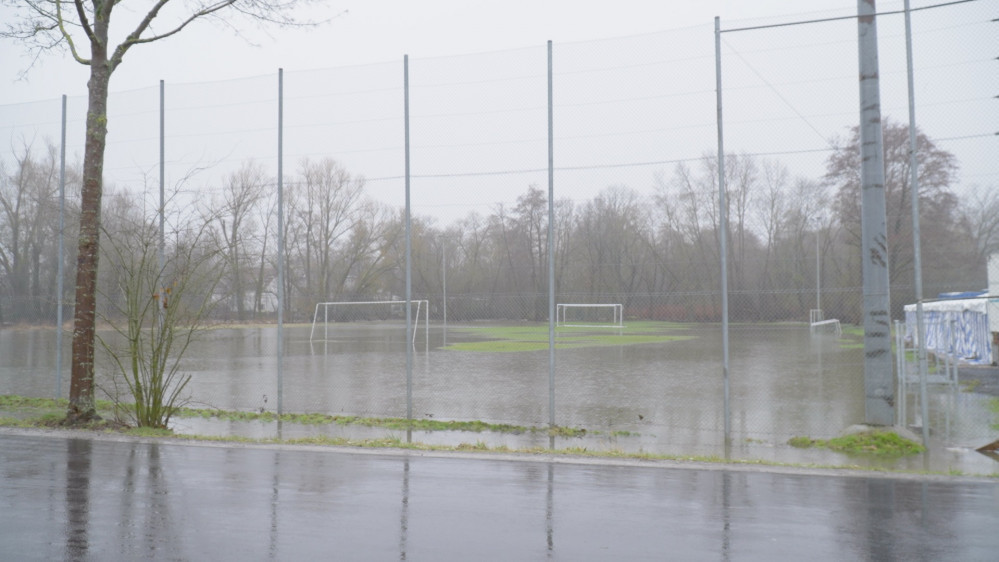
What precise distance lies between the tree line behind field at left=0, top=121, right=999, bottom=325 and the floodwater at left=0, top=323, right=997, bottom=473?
1238 mm

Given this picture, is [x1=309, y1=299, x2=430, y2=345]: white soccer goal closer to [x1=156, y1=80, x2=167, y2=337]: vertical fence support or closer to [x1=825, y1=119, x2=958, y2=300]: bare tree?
[x1=156, y1=80, x2=167, y2=337]: vertical fence support

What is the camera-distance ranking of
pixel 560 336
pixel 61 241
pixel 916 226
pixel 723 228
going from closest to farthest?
pixel 916 226 → pixel 723 228 → pixel 61 241 → pixel 560 336

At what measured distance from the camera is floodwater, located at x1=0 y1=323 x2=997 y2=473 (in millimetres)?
9109

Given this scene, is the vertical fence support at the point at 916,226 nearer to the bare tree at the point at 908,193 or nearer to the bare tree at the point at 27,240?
the bare tree at the point at 908,193

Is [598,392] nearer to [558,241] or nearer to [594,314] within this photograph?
[594,314]

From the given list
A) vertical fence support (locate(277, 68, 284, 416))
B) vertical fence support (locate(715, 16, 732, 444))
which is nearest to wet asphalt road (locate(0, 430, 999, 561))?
vertical fence support (locate(715, 16, 732, 444))

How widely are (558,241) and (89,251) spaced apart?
6.61 m

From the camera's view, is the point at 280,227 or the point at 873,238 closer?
the point at 873,238

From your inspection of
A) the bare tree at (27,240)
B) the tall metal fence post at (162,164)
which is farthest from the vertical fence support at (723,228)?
the bare tree at (27,240)

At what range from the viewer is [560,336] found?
35.6m

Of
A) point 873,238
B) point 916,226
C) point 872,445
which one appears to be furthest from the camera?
point 873,238

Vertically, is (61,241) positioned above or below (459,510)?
above

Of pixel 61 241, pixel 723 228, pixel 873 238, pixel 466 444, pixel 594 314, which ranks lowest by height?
pixel 466 444

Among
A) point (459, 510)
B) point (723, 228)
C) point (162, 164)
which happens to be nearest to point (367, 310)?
point (162, 164)
